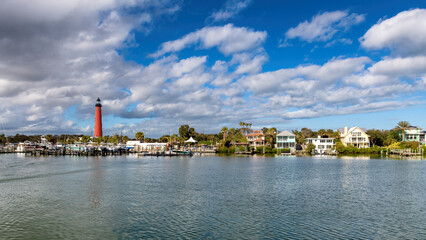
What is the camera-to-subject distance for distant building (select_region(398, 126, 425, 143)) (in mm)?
133625

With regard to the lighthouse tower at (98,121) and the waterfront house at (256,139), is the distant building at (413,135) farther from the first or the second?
the lighthouse tower at (98,121)

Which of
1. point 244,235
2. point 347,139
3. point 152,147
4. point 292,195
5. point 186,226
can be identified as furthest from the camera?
point 152,147

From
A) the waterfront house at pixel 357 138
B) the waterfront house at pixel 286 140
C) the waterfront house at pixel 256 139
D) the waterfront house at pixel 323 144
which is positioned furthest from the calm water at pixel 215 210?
the waterfront house at pixel 256 139

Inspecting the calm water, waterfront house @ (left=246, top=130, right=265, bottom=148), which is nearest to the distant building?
waterfront house @ (left=246, top=130, right=265, bottom=148)

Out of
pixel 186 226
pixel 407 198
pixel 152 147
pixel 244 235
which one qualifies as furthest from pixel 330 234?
pixel 152 147

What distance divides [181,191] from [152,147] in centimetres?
12709

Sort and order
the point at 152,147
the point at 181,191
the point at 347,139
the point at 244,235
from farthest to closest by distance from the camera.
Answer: the point at 152,147, the point at 347,139, the point at 181,191, the point at 244,235

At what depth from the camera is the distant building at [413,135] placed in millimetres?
133625

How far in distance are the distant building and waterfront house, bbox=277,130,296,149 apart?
46.7 m

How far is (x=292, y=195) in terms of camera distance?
32.7 m

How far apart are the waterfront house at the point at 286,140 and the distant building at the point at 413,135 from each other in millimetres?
46661

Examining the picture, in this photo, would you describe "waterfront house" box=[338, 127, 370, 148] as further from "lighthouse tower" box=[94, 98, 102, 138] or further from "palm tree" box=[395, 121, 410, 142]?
"lighthouse tower" box=[94, 98, 102, 138]

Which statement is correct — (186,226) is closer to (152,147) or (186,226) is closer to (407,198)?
(407,198)

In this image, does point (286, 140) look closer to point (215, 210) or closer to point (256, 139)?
point (256, 139)
